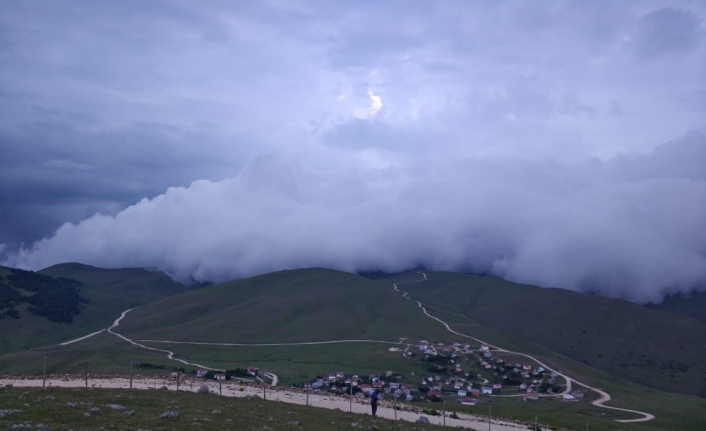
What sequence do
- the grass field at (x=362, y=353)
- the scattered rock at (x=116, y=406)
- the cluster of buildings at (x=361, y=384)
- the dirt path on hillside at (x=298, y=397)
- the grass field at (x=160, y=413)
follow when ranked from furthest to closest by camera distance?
1. the grass field at (x=362, y=353)
2. the cluster of buildings at (x=361, y=384)
3. the dirt path on hillside at (x=298, y=397)
4. the scattered rock at (x=116, y=406)
5. the grass field at (x=160, y=413)

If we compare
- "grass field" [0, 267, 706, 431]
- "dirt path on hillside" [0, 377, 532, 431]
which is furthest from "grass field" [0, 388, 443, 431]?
"grass field" [0, 267, 706, 431]

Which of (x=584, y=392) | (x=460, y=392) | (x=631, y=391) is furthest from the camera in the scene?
(x=631, y=391)

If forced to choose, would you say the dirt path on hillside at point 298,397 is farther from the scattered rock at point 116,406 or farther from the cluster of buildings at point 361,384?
the cluster of buildings at point 361,384

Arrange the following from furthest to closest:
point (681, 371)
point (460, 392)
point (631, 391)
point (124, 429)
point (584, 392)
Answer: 1. point (681, 371)
2. point (631, 391)
3. point (584, 392)
4. point (460, 392)
5. point (124, 429)

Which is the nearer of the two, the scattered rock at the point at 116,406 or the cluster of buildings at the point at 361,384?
the scattered rock at the point at 116,406

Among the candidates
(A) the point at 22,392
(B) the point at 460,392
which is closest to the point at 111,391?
(A) the point at 22,392

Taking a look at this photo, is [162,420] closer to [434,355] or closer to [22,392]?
[22,392]

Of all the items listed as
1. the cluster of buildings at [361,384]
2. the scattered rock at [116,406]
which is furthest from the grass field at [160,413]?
the cluster of buildings at [361,384]

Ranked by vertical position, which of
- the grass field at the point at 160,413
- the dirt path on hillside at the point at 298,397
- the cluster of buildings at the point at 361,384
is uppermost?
the grass field at the point at 160,413

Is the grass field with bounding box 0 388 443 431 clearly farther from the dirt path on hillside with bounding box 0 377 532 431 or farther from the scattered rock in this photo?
the dirt path on hillside with bounding box 0 377 532 431

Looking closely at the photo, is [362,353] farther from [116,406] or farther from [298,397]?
[116,406]

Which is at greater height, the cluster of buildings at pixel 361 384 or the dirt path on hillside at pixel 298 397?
the dirt path on hillside at pixel 298 397
